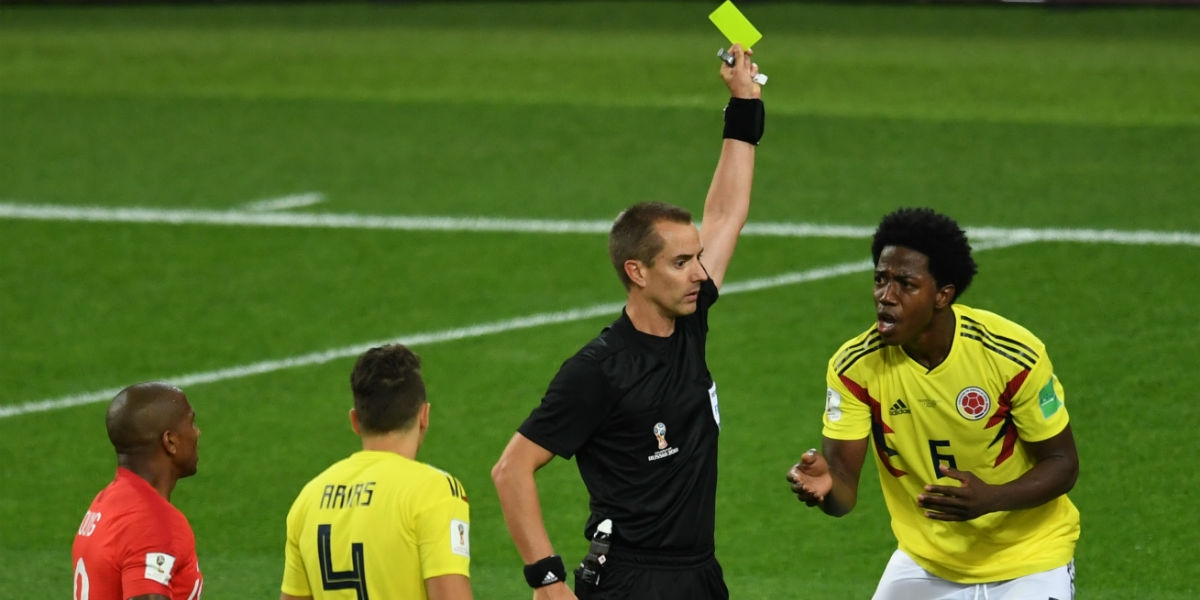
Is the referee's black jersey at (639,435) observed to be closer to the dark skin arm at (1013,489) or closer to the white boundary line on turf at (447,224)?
the dark skin arm at (1013,489)

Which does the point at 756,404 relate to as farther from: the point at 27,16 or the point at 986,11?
the point at 27,16

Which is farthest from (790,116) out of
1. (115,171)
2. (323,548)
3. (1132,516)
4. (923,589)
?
(323,548)

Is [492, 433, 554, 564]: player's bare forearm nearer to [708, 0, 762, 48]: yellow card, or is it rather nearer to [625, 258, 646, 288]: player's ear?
[625, 258, 646, 288]: player's ear

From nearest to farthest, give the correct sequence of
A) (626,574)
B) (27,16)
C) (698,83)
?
(626,574) → (698,83) → (27,16)

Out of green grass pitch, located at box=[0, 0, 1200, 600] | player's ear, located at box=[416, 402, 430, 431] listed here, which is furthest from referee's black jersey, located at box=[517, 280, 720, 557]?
green grass pitch, located at box=[0, 0, 1200, 600]

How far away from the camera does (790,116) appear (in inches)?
739

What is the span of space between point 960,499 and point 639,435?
1.11m

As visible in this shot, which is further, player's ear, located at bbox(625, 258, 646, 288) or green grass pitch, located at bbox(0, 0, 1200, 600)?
green grass pitch, located at bbox(0, 0, 1200, 600)

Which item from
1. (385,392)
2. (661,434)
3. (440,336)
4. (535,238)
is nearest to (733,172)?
(661,434)

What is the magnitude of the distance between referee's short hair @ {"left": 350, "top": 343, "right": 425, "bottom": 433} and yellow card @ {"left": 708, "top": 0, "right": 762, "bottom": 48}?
209 centimetres

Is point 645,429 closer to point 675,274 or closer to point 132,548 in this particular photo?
point 675,274

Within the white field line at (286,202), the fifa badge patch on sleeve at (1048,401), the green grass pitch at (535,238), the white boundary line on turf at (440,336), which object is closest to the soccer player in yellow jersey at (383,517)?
the fifa badge patch on sleeve at (1048,401)

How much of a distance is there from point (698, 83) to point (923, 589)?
14.7 m

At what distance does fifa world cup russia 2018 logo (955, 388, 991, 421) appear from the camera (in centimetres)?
632
